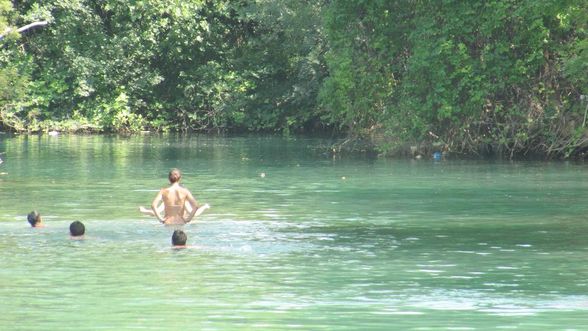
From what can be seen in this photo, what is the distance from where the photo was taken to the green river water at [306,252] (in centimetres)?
1481

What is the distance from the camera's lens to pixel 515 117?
138 feet

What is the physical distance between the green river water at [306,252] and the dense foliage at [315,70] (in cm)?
435

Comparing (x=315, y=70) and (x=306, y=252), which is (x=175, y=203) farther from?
(x=315, y=70)

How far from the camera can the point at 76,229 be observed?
845 inches

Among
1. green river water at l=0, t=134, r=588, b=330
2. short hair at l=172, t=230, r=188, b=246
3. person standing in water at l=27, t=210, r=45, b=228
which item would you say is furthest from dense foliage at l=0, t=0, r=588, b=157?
short hair at l=172, t=230, r=188, b=246

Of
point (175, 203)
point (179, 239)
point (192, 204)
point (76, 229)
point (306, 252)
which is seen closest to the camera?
point (306, 252)

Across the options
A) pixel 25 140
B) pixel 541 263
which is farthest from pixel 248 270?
pixel 25 140

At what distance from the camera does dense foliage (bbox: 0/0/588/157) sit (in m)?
41.1

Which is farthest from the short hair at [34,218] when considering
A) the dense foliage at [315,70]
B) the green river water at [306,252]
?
the dense foliage at [315,70]

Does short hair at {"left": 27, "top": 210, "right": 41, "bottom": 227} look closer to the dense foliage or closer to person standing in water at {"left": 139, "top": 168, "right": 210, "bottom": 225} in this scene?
person standing in water at {"left": 139, "top": 168, "right": 210, "bottom": 225}

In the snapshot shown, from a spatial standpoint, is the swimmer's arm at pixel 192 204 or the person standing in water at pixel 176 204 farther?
the swimmer's arm at pixel 192 204

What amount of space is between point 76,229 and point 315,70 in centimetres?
3991

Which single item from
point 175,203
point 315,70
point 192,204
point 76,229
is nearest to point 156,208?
point 175,203

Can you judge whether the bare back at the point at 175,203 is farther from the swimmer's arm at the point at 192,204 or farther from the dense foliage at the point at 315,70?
the dense foliage at the point at 315,70
